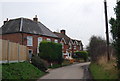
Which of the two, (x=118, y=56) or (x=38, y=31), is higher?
(x=38, y=31)

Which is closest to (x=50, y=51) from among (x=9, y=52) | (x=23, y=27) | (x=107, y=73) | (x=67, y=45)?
(x=23, y=27)

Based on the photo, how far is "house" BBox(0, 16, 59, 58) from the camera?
3425cm

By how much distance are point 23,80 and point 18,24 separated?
23870 millimetres

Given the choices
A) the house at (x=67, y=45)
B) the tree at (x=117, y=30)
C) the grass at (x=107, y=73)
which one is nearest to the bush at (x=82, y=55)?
the house at (x=67, y=45)

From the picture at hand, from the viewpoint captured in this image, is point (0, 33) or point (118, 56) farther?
point (0, 33)

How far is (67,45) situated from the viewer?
5681 centimetres

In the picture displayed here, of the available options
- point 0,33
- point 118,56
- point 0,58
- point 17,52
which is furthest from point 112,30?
point 0,33

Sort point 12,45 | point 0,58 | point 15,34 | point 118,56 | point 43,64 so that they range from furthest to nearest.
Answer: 1. point 15,34
2. point 43,64
3. point 12,45
4. point 0,58
5. point 118,56

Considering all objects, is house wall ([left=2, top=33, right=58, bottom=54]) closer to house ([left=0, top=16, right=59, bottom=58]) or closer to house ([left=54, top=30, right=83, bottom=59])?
house ([left=0, top=16, right=59, bottom=58])

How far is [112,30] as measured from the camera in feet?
35.7

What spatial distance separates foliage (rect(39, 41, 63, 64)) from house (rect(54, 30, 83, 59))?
1666 cm

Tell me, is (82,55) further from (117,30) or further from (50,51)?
(117,30)

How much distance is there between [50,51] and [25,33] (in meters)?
5.67

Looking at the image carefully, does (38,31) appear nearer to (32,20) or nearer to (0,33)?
(32,20)
